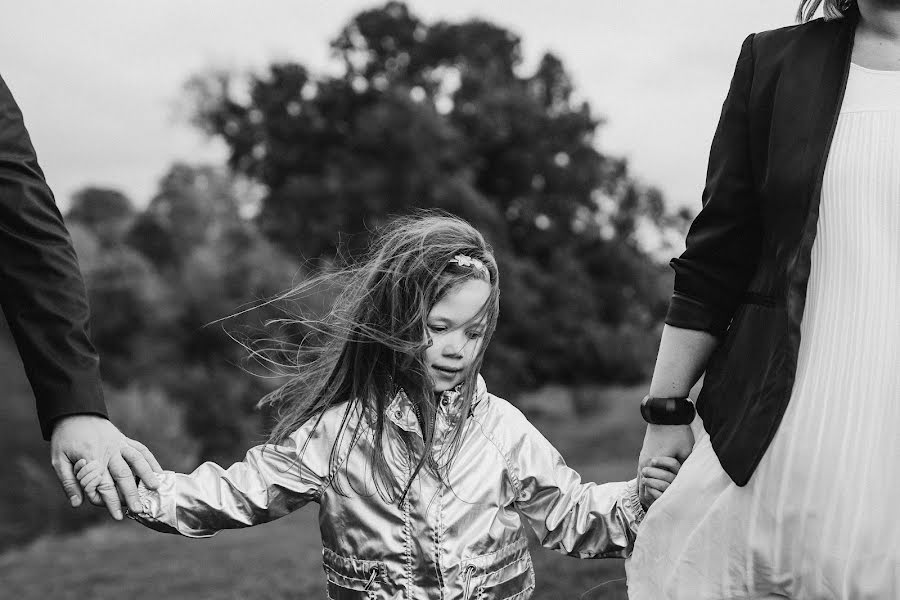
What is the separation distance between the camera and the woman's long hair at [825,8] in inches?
77.6

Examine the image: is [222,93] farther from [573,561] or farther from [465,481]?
[465,481]

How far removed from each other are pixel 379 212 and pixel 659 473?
58.8 ft

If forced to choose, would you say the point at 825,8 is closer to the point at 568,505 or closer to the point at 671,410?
the point at 671,410

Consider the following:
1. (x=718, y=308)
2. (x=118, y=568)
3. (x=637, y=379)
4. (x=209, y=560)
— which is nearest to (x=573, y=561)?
(x=209, y=560)

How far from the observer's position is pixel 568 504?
257cm

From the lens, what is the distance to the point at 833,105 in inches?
69.7

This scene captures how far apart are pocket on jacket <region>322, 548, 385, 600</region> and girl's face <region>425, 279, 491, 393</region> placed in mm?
440

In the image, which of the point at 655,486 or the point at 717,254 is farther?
the point at 655,486

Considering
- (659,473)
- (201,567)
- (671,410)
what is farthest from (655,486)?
(201,567)

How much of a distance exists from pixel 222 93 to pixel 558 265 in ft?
24.3

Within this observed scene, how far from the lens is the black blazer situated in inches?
68.4

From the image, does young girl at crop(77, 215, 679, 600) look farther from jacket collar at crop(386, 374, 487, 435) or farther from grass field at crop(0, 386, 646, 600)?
grass field at crop(0, 386, 646, 600)

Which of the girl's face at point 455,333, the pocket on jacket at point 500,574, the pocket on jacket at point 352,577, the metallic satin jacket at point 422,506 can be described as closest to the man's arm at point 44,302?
the metallic satin jacket at point 422,506

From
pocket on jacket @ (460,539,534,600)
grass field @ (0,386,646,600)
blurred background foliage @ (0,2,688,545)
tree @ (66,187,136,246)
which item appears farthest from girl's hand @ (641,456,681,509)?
tree @ (66,187,136,246)
